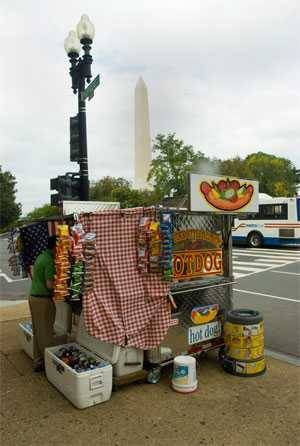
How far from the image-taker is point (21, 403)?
12.9ft

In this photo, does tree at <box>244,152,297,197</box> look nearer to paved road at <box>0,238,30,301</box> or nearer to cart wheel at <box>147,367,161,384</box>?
paved road at <box>0,238,30,301</box>

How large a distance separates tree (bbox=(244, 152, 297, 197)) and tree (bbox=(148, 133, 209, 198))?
14374 mm

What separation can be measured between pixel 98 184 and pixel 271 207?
4023 centimetres

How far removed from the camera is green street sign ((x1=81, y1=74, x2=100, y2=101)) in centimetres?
752

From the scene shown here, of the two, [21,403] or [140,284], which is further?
[140,284]

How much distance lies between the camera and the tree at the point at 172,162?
35.2 metres

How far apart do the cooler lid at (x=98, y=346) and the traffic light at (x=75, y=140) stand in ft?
13.5

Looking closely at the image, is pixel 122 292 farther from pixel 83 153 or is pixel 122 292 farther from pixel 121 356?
pixel 83 153

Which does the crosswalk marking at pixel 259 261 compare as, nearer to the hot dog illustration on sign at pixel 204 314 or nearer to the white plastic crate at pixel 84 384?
the hot dog illustration on sign at pixel 204 314

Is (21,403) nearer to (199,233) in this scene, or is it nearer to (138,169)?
(199,233)

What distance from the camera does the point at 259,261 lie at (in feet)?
49.9

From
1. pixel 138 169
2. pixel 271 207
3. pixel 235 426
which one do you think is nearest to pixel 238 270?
pixel 271 207

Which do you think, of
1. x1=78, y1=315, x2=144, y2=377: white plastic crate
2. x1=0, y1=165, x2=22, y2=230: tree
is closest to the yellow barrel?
x1=78, y1=315, x2=144, y2=377: white plastic crate

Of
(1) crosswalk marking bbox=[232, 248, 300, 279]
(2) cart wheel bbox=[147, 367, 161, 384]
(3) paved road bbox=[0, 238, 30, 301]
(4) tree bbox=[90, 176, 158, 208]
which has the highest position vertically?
(4) tree bbox=[90, 176, 158, 208]
